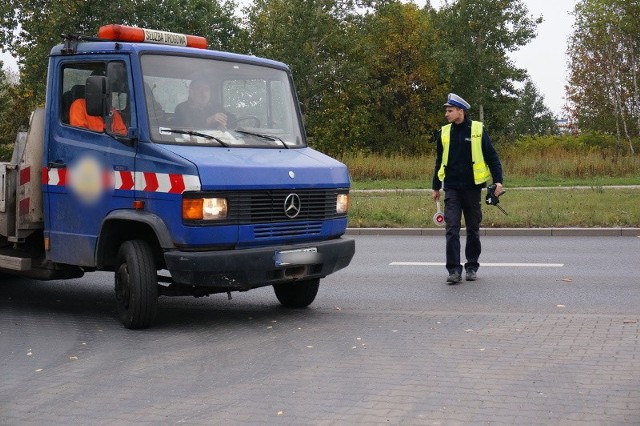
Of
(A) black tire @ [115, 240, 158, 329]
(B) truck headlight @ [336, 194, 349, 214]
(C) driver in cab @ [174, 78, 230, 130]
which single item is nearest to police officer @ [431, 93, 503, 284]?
(B) truck headlight @ [336, 194, 349, 214]

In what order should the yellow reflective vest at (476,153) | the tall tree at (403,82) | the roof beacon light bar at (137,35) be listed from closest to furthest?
1. the roof beacon light bar at (137,35)
2. the yellow reflective vest at (476,153)
3. the tall tree at (403,82)

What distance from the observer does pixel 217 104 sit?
352 inches

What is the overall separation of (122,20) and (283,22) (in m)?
7.31

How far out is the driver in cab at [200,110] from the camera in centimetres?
870

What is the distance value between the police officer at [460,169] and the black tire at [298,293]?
2.00 meters

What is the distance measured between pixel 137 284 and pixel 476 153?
168 inches

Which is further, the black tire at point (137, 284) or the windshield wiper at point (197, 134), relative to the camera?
the windshield wiper at point (197, 134)

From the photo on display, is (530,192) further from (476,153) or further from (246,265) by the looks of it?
(246,265)

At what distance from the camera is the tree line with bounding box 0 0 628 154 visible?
150 ft

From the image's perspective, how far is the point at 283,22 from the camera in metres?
46.5

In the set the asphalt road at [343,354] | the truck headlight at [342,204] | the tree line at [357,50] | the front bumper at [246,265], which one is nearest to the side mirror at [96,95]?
the front bumper at [246,265]

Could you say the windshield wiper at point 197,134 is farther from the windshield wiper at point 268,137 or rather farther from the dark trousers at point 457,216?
the dark trousers at point 457,216

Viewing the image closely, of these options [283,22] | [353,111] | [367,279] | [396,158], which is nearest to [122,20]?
[283,22]

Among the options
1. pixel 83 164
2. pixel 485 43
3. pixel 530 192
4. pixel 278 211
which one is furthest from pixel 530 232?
pixel 485 43
